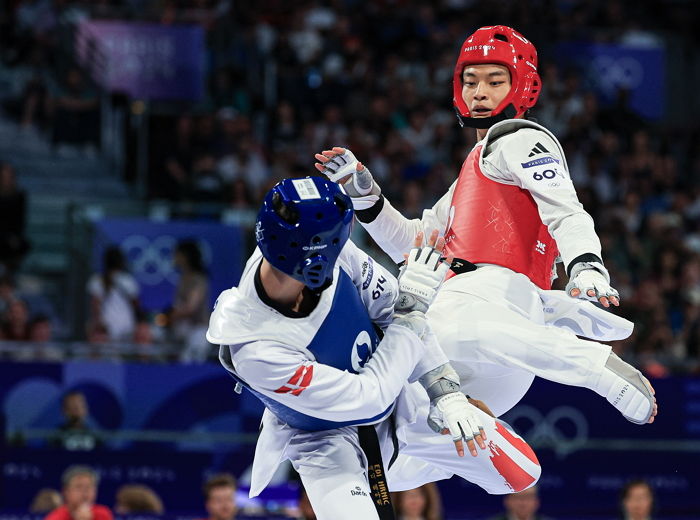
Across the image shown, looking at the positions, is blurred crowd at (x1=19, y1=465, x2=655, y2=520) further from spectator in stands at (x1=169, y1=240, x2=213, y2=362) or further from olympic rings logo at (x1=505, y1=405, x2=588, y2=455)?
spectator in stands at (x1=169, y1=240, x2=213, y2=362)

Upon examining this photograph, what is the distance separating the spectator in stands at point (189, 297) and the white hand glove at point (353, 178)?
641 centimetres

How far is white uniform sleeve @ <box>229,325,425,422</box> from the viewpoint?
227 inches

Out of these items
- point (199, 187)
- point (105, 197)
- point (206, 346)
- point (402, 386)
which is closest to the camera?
point (402, 386)

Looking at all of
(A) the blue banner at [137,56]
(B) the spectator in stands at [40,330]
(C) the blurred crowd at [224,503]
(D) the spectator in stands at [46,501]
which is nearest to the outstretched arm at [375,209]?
(C) the blurred crowd at [224,503]

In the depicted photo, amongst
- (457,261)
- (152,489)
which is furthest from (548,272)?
(152,489)

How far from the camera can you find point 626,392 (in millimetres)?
6469

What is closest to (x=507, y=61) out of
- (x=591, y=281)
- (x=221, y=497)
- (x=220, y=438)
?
(x=591, y=281)

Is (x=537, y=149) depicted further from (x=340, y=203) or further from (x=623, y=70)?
(x=623, y=70)

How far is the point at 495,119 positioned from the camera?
272 inches

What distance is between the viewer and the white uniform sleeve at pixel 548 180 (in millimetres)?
6184

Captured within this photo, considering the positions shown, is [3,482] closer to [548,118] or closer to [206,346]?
[206,346]

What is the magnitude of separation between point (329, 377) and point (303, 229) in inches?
29.4

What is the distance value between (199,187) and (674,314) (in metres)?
6.45

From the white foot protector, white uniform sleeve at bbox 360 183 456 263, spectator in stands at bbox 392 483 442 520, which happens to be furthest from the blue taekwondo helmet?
spectator in stands at bbox 392 483 442 520
